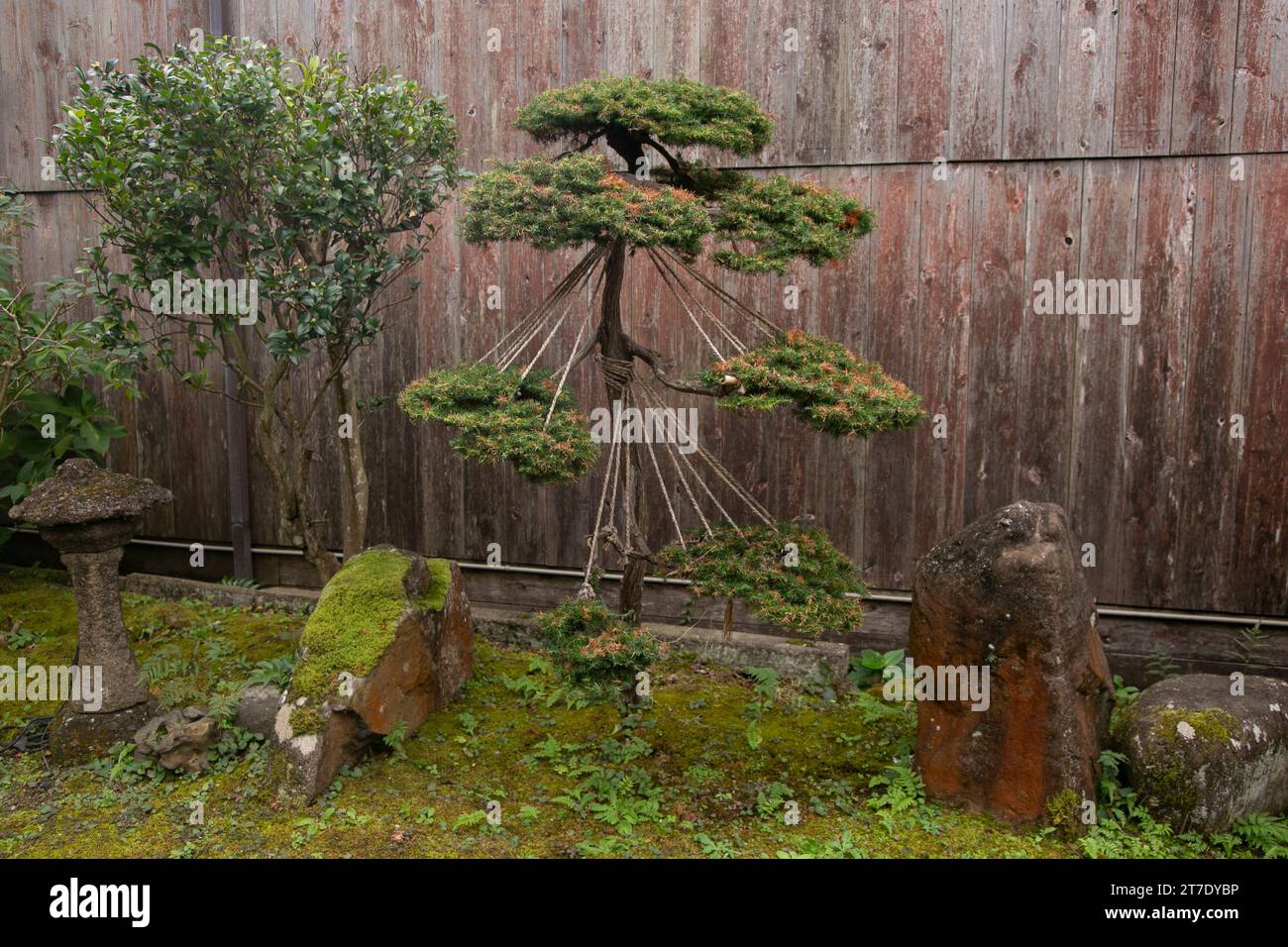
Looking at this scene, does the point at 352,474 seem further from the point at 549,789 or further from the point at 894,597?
the point at 894,597

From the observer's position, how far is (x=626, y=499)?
4332 mm

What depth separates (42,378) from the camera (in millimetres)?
5945

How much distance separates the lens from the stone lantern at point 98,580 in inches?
174

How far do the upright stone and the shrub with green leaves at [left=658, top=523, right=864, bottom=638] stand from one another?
0.39m

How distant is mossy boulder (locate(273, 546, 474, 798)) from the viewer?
13.8 feet

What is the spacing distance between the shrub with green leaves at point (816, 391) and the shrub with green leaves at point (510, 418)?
0.58m

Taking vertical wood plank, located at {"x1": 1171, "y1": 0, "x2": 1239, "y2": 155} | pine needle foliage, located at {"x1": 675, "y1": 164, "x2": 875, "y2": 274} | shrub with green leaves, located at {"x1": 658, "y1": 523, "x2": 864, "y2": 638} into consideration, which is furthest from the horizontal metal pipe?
vertical wood plank, located at {"x1": 1171, "y1": 0, "x2": 1239, "y2": 155}

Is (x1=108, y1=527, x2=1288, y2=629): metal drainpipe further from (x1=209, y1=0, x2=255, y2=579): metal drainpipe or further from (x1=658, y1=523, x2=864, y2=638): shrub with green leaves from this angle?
(x1=658, y1=523, x2=864, y2=638): shrub with green leaves

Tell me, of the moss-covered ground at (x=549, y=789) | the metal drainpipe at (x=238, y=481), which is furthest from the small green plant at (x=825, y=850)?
the metal drainpipe at (x=238, y=481)

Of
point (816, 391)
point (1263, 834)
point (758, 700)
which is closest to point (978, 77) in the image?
point (816, 391)
